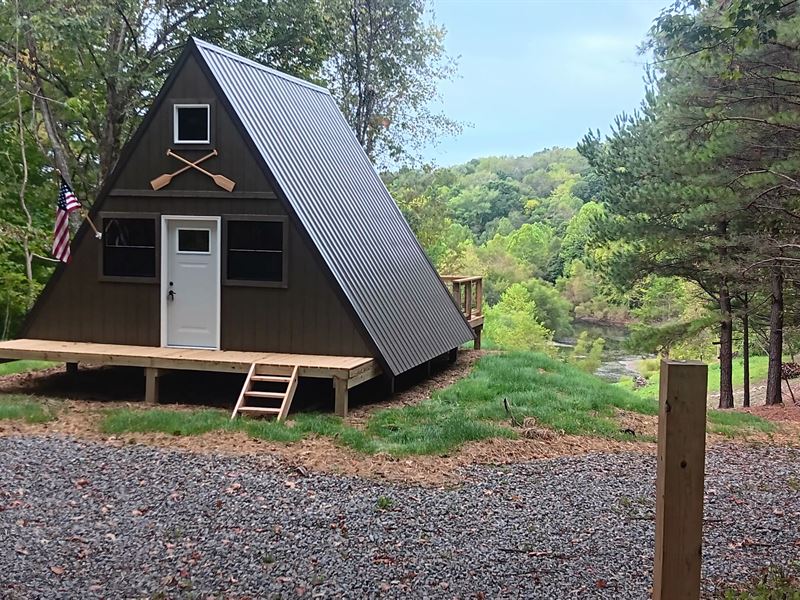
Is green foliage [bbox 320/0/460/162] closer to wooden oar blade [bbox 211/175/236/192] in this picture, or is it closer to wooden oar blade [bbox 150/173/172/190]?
wooden oar blade [bbox 150/173/172/190]

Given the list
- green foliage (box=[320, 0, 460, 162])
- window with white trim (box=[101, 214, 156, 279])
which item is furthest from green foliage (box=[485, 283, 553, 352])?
window with white trim (box=[101, 214, 156, 279])

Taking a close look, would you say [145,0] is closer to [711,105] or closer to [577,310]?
[711,105]

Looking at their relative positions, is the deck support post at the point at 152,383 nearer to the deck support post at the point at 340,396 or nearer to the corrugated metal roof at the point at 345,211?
the deck support post at the point at 340,396

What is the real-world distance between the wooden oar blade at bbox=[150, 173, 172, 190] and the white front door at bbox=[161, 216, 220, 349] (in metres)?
0.42

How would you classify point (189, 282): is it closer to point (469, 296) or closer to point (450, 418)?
point (450, 418)

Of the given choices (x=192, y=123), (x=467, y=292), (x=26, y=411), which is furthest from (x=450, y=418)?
(x=467, y=292)

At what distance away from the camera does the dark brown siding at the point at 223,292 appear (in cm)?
942

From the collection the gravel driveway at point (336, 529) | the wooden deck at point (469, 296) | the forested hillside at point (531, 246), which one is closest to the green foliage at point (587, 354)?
the forested hillside at point (531, 246)

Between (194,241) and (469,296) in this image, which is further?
(469,296)

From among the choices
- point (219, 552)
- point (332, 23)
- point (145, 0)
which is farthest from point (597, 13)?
point (219, 552)

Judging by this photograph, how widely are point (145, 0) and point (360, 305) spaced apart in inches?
461

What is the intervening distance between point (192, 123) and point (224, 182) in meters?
0.92

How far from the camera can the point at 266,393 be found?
333 inches

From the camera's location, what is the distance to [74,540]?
460cm
